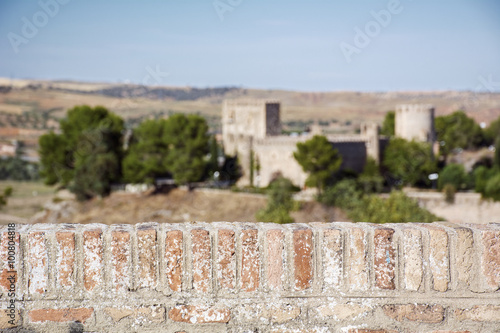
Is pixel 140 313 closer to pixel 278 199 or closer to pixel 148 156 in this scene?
pixel 278 199

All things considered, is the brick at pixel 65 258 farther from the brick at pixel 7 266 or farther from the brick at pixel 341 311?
the brick at pixel 341 311

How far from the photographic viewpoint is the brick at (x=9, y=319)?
3.02m

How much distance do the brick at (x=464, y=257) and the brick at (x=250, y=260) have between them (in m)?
0.96

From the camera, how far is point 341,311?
311 centimetres

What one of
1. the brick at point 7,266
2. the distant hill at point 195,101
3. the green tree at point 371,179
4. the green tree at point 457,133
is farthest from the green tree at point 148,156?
the brick at point 7,266

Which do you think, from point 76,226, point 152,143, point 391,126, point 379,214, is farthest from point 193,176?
point 76,226

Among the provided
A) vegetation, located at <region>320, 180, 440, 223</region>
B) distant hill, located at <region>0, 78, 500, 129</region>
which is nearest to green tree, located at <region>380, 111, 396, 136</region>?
vegetation, located at <region>320, 180, 440, 223</region>

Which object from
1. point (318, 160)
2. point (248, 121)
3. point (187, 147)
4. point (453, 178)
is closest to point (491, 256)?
point (318, 160)

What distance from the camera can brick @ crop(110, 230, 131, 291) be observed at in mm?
3010

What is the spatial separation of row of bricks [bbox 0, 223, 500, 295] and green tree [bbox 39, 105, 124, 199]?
35.1m

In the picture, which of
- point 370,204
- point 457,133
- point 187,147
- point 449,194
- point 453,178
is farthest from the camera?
point 457,133

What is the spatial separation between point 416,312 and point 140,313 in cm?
132

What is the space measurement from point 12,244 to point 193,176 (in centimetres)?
3374

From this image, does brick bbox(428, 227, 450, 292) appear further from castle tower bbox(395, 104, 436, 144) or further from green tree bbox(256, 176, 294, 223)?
castle tower bbox(395, 104, 436, 144)
